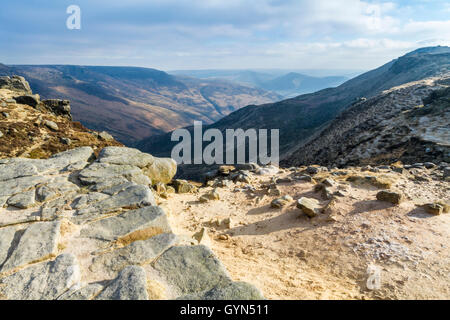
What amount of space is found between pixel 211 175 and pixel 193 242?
1297 centimetres

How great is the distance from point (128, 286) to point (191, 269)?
144 cm

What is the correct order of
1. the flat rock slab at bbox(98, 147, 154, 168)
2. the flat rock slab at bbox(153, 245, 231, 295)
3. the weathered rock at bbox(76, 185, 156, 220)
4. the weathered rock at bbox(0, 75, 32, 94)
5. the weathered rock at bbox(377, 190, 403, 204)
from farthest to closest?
the weathered rock at bbox(0, 75, 32, 94) → the flat rock slab at bbox(98, 147, 154, 168) → the weathered rock at bbox(377, 190, 403, 204) → the weathered rock at bbox(76, 185, 156, 220) → the flat rock slab at bbox(153, 245, 231, 295)

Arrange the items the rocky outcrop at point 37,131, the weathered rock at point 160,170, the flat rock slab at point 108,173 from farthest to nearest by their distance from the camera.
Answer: the rocky outcrop at point 37,131
the weathered rock at point 160,170
the flat rock slab at point 108,173

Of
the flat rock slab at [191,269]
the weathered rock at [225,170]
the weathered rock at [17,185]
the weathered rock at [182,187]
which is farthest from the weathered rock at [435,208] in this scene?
the weathered rock at [17,185]

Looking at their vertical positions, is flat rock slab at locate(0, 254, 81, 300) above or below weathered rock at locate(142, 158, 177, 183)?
below

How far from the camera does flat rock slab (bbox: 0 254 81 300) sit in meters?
4.91

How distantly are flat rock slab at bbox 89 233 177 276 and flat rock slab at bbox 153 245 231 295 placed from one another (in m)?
0.29

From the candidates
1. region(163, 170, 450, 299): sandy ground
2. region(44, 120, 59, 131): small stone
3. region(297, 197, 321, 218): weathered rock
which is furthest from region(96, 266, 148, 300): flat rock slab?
region(44, 120, 59, 131): small stone

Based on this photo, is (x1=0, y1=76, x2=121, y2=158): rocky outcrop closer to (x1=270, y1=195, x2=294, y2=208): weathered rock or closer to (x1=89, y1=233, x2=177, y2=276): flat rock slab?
(x1=270, y1=195, x2=294, y2=208): weathered rock

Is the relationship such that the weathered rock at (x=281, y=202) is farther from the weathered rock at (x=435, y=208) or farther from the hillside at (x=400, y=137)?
the hillside at (x=400, y=137)

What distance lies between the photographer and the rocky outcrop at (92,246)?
5.04 meters

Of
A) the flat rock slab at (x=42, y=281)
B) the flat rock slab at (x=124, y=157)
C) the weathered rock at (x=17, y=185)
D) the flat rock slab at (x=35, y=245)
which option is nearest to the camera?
the flat rock slab at (x=42, y=281)

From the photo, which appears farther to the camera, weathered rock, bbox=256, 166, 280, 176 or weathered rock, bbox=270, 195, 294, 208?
weathered rock, bbox=256, 166, 280, 176

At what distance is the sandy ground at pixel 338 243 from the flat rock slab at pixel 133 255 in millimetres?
2132
